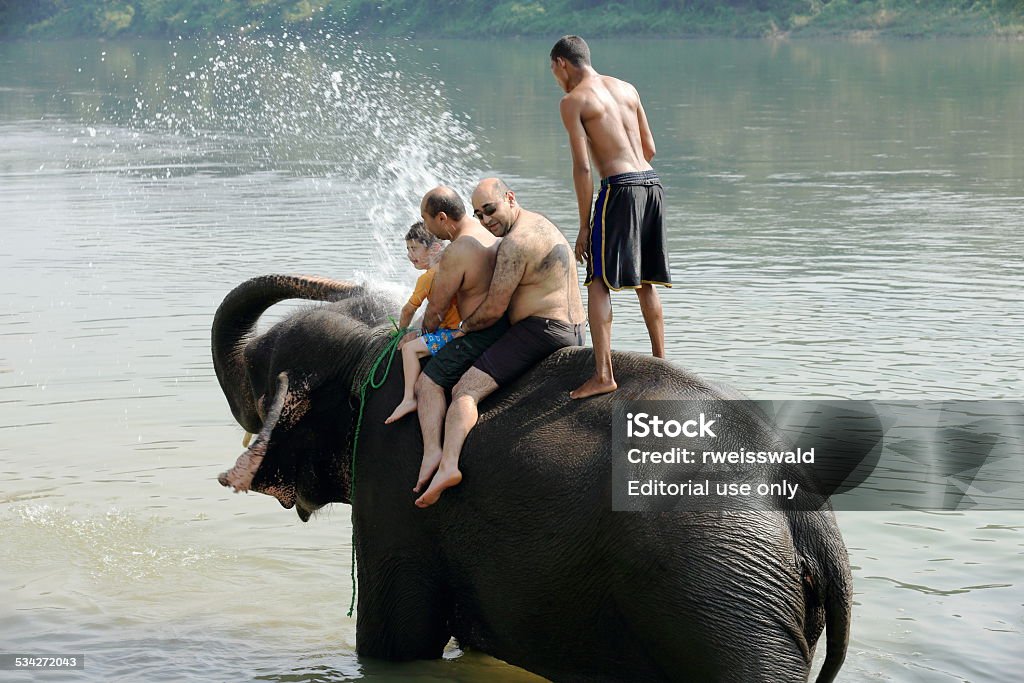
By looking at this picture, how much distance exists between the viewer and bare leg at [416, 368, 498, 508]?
225 inches

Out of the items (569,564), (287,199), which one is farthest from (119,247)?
(569,564)

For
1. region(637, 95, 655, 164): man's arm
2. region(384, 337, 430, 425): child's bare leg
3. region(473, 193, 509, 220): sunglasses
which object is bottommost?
region(384, 337, 430, 425): child's bare leg

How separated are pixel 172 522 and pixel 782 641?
4908 mm

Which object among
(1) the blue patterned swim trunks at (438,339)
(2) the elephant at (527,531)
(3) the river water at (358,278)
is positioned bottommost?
(3) the river water at (358,278)

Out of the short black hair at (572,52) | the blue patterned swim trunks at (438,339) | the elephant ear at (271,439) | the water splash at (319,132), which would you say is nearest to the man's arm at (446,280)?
the blue patterned swim trunks at (438,339)

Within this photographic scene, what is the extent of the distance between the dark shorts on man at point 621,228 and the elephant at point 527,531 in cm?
69

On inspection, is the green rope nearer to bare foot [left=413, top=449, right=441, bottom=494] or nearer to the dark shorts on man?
bare foot [left=413, top=449, right=441, bottom=494]

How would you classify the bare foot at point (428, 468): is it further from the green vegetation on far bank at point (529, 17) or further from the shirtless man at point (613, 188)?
the green vegetation on far bank at point (529, 17)

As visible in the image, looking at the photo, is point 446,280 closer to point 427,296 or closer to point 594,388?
point 427,296

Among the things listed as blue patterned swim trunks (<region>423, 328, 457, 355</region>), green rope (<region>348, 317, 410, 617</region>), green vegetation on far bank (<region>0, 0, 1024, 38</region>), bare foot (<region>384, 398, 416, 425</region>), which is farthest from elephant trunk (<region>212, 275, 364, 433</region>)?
green vegetation on far bank (<region>0, 0, 1024, 38</region>)

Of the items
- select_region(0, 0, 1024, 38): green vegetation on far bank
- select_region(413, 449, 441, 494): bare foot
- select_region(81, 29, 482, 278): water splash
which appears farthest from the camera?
select_region(0, 0, 1024, 38): green vegetation on far bank

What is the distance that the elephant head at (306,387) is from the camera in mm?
6523

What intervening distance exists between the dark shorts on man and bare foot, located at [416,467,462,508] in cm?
113

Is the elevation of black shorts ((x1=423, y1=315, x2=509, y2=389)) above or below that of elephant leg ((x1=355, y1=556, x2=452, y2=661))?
above
